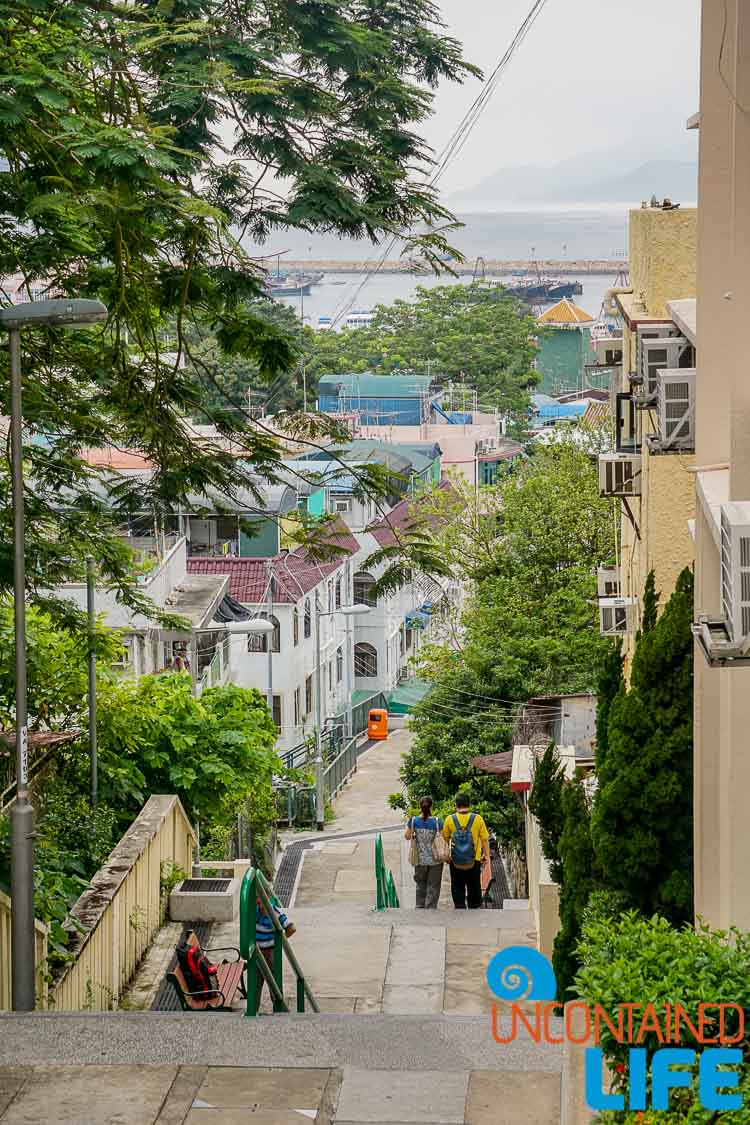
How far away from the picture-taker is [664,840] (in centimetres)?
1107

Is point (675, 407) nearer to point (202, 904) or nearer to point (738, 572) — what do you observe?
point (738, 572)

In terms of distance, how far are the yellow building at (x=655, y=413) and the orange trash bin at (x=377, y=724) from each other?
31.0 m

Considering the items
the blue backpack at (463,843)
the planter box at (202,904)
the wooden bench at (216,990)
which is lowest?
the planter box at (202,904)

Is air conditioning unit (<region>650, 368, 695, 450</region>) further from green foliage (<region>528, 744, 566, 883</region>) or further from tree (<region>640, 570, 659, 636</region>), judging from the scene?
green foliage (<region>528, 744, 566, 883</region>)

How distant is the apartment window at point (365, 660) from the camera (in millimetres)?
54531

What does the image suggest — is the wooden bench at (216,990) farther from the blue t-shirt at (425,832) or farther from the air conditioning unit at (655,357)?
the air conditioning unit at (655,357)

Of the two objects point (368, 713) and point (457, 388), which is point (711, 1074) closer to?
point (368, 713)

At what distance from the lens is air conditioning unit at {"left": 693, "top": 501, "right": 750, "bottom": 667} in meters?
6.19

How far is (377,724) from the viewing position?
51.1 m

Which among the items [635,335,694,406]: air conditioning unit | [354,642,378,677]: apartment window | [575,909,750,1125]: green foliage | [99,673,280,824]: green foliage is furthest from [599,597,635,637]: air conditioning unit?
[354,642,378,677]: apartment window

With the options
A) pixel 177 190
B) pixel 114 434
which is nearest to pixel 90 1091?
pixel 177 190

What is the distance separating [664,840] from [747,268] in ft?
15.8

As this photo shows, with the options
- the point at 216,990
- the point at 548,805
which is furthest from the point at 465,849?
the point at 216,990

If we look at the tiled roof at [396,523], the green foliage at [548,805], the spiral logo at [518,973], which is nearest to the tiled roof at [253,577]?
the tiled roof at [396,523]
